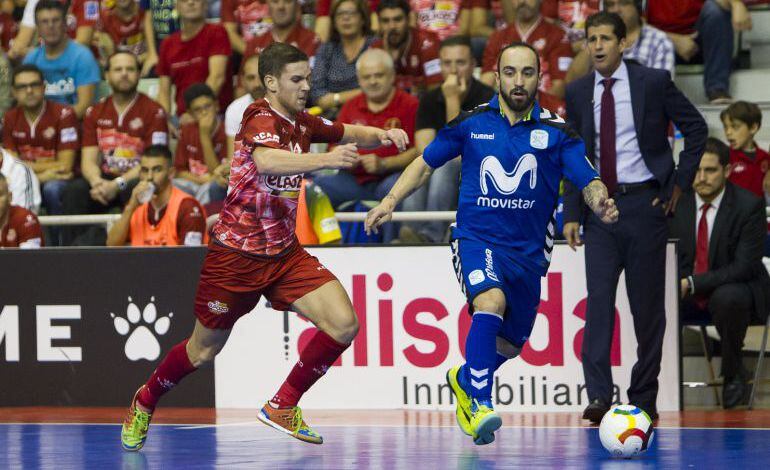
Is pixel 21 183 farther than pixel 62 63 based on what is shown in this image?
No

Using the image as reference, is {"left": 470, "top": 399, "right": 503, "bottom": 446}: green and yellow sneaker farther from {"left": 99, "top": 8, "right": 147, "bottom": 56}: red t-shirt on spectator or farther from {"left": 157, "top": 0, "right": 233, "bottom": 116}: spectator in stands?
{"left": 99, "top": 8, "right": 147, "bottom": 56}: red t-shirt on spectator

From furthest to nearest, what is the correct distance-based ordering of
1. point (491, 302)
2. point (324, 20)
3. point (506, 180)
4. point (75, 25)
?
point (75, 25), point (324, 20), point (506, 180), point (491, 302)

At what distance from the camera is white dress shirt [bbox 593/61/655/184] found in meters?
8.81

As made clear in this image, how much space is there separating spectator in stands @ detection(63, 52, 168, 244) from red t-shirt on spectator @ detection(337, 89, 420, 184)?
2.17 m

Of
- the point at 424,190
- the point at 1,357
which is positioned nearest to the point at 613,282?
the point at 424,190

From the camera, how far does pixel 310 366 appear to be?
25.2 feet

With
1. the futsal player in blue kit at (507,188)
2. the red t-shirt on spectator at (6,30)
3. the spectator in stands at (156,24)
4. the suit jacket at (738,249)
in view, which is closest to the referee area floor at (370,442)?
the futsal player in blue kit at (507,188)

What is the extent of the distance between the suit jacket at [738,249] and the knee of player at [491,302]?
129 inches

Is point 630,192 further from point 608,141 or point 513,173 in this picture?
point 513,173

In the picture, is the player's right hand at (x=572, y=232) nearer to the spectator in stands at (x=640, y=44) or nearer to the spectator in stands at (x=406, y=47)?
the spectator in stands at (x=640, y=44)

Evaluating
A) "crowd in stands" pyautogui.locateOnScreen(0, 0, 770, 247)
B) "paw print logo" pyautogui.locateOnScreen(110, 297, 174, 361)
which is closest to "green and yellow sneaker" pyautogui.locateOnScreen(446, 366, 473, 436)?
"crowd in stands" pyautogui.locateOnScreen(0, 0, 770, 247)

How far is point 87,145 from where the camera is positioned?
1332 cm

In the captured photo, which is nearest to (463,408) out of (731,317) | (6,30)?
(731,317)

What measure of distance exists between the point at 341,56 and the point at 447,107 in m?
1.78
